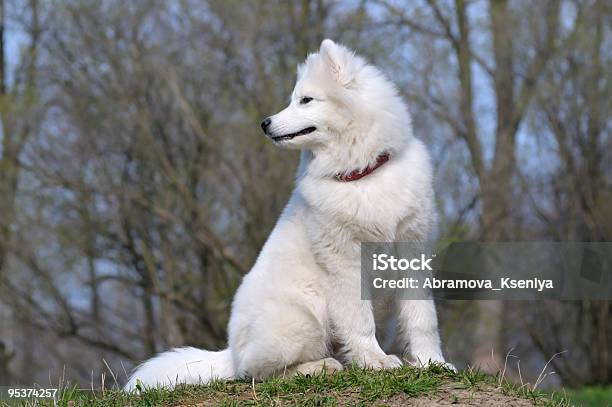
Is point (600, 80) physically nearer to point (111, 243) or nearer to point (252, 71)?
point (252, 71)

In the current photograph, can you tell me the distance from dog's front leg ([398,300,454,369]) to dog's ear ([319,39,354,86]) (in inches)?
57.4

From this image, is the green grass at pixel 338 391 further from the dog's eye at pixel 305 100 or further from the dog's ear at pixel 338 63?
the dog's ear at pixel 338 63

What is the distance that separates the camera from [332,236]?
502 cm

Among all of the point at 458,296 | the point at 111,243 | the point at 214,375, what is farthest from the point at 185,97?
the point at 214,375

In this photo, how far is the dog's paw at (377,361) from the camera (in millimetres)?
4914

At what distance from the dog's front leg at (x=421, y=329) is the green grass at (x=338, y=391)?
1.00 feet

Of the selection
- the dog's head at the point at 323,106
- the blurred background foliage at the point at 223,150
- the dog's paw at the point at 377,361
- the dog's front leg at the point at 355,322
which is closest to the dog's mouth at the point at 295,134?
the dog's head at the point at 323,106

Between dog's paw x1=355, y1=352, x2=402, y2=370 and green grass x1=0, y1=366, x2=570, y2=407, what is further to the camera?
dog's paw x1=355, y1=352, x2=402, y2=370

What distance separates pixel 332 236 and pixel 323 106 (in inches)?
33.5

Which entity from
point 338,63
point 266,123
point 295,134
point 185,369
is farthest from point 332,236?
point 185,369

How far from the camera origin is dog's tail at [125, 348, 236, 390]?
5.34 meters

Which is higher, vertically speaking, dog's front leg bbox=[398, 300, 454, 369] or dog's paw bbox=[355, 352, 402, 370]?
dog's front leg bbox=[398, 300, 454, 369]

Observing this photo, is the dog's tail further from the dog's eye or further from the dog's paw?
the dog's eye

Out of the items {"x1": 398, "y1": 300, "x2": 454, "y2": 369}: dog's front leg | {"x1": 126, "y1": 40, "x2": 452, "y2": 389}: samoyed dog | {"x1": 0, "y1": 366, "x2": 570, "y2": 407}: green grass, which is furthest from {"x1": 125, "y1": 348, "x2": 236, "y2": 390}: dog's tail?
{"x1": 398, "y1": 300, "x2": 454, "y2": 369}: dog's front leg
